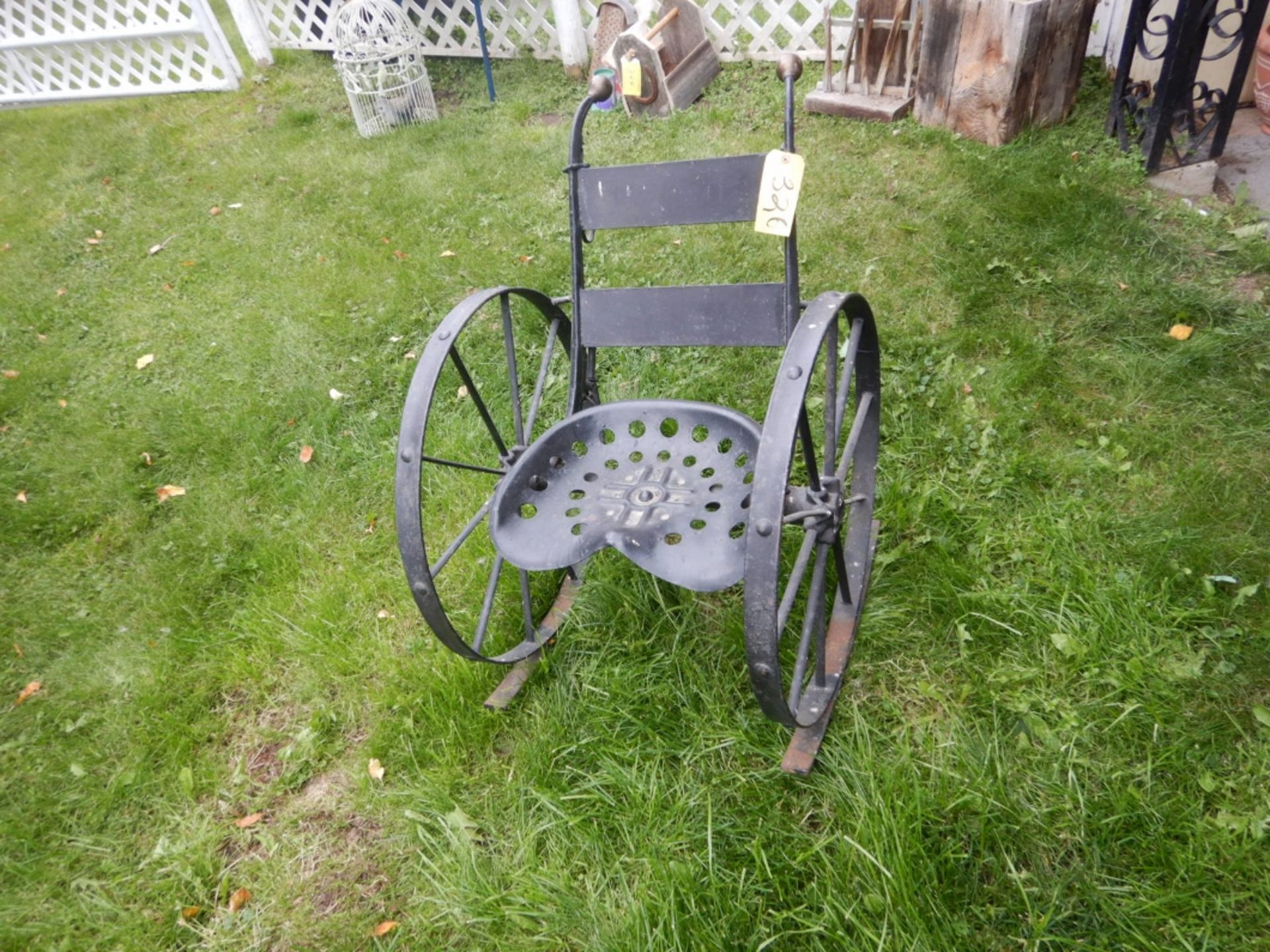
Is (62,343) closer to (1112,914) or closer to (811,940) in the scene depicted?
(811,940)

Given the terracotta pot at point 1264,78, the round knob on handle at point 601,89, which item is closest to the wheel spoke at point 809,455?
the round knob on handle at point 601,89

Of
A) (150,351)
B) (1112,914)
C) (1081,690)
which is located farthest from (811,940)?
(150,351)

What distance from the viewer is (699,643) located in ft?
6.05

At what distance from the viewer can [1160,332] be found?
237 centimetres

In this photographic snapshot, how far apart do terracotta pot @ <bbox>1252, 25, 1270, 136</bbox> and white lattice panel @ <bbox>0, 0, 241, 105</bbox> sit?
6116 mm

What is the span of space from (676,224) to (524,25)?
412 cm

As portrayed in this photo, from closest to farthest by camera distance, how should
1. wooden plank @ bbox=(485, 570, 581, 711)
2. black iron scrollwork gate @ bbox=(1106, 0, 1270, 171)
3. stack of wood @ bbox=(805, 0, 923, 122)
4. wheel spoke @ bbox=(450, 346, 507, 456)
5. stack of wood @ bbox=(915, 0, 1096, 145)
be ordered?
wheel spoke @ bbox=(450, 346, 507, 456) < wooden plank @ bbox=(485, 570, 581, 711) < black iron scrollwork gate @ bbox=(1106, 0, 1270, 171) < stack of wood @ bbox=(915, 0, 1096, 145) < stack of wood @ bbox=(805, 0, 923, 122)

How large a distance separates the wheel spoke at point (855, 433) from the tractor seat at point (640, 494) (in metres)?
0.19

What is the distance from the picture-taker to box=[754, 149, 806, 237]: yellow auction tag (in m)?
1.52

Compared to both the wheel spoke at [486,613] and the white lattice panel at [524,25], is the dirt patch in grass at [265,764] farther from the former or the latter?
the white lattice panel at [524,25]

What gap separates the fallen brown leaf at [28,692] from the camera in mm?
2018

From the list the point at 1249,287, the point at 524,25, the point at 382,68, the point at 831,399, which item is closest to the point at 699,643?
the point at 831,399

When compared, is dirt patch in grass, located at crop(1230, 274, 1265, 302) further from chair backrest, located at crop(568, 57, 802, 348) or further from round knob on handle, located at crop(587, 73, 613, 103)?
round knob on handle, located at crop(587, 73, 613, 103)

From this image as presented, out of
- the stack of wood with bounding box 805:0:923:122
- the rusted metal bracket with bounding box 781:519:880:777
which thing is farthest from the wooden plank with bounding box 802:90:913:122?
the rusted metal bracket with bounding box 781:519:880:777
